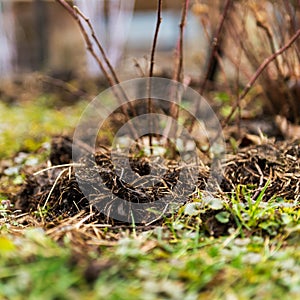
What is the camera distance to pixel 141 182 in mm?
1757

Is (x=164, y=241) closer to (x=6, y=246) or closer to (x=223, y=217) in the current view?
(x=223, y=217)

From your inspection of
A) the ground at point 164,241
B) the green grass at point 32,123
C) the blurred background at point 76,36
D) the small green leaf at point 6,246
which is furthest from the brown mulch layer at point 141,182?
the blurred background at point 76,36

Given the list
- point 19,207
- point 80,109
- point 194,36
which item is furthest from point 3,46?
point 19,207

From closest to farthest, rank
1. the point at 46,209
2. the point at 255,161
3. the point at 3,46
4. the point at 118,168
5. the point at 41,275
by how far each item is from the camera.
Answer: the point at 41,275, the point at 46,209, the point at 118,168, the point at 255,161, the point at 3,46

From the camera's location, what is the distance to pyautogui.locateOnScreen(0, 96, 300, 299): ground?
1.09m

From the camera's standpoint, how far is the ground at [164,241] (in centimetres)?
109

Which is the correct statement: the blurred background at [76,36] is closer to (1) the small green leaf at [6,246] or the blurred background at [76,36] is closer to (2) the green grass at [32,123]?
(2) the green grass at [32,123]

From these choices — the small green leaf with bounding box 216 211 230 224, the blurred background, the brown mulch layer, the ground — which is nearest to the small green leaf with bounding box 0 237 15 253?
the ground

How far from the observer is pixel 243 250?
126 centimetres

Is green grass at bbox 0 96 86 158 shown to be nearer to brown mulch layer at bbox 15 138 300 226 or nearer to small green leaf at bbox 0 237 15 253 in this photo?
brown mulch layer at bbox 15 138 300 226

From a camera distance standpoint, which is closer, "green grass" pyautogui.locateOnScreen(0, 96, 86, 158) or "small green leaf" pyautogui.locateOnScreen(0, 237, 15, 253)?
"small green leaf" pyautogui.locateOnScreen(0, 237, 15, 253)

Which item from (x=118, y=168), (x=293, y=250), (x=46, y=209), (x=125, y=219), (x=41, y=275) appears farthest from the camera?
(x=118, y=168)

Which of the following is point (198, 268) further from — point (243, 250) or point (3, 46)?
point (3, 46)

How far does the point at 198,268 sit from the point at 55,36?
6855mm
